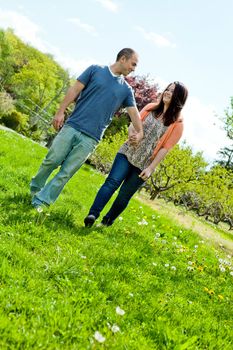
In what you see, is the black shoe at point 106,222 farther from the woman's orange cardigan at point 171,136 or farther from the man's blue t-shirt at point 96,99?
the man's blue t-shirt at point 96,99

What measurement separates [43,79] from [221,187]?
59.0 meters

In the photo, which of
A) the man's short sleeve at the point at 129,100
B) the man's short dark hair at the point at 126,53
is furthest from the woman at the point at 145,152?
the man's short dark hair at the point at 126,53

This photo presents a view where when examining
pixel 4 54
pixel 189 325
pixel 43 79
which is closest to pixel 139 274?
pixel 189 325

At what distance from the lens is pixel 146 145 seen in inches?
270

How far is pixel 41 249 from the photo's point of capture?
15.7 feet

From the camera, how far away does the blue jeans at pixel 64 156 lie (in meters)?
6.23

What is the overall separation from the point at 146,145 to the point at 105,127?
83cm

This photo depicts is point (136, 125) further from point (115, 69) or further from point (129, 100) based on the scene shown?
point (115, 69)

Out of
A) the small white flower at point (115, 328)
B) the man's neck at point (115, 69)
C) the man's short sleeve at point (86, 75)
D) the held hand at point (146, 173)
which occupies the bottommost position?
the small white flower at point (115, 328)

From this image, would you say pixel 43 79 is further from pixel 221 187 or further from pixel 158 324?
pixel 158 324

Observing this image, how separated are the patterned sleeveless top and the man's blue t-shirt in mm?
739

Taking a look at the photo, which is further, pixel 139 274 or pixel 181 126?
pixel 181 126

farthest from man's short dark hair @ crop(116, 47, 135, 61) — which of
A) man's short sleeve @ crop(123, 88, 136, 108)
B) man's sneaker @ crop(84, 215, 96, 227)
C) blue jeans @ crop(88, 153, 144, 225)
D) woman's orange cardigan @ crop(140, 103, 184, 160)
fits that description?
man's sneaker @ crop(84, 215, 96, 227)

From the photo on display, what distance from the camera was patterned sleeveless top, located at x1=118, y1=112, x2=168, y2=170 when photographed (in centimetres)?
674
